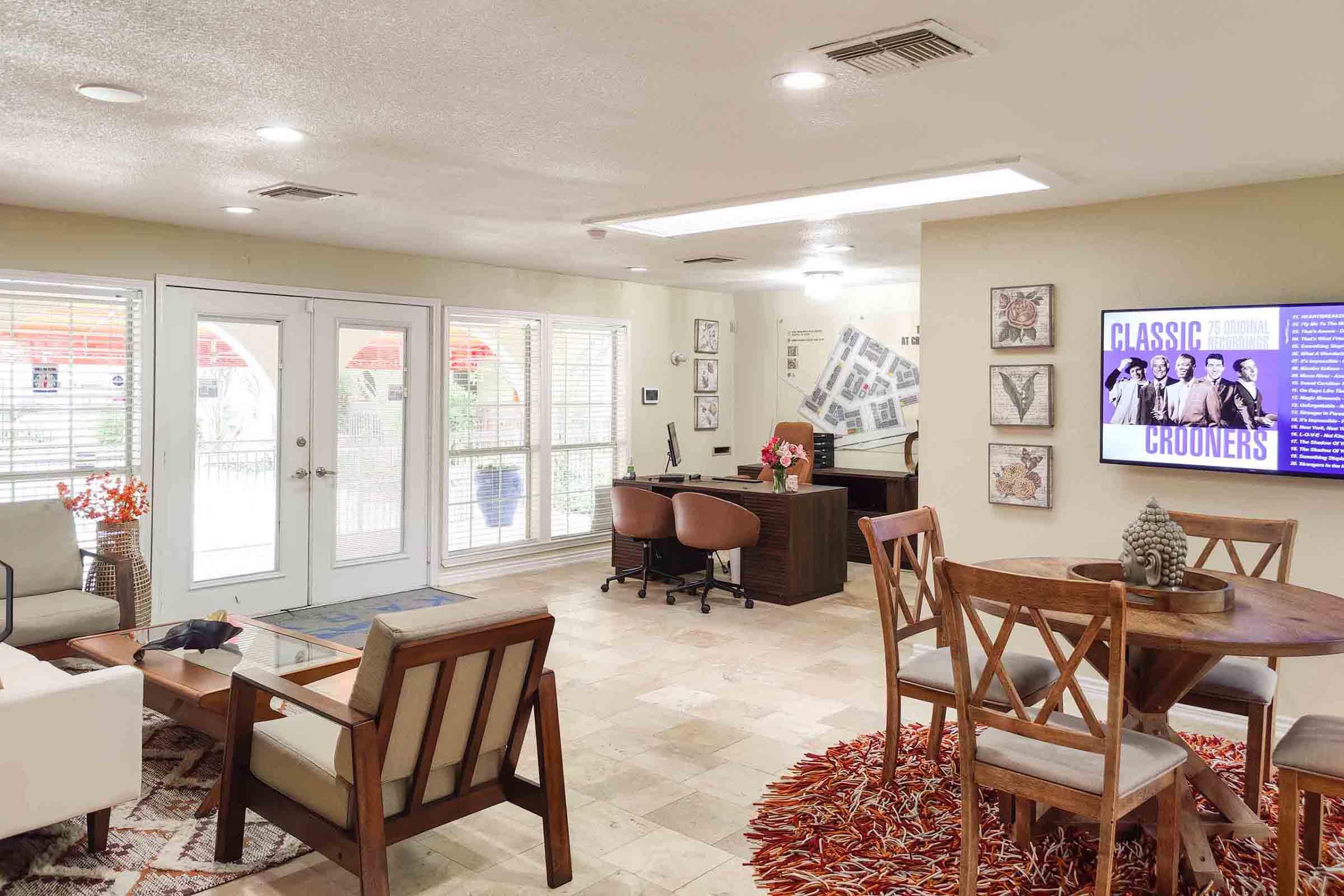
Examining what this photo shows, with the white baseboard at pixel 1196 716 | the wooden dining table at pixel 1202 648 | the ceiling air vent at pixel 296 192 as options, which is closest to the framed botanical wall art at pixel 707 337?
the ceiling air vent at pixel 296 192

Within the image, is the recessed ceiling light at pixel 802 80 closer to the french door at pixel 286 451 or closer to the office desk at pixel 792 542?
the office desk at pixel 792 542

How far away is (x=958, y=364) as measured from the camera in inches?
202

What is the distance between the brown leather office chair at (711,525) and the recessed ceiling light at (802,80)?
3766 millimetres

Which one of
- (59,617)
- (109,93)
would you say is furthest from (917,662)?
(59,617)

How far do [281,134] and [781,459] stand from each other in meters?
4.00

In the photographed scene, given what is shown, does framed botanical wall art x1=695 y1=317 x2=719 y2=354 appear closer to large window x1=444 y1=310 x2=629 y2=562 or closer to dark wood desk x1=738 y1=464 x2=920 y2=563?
large window x1=444 y1=310 x2=629 y2=562

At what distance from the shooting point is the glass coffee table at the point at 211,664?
332 cm

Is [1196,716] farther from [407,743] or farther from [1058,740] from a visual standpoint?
[407,743]

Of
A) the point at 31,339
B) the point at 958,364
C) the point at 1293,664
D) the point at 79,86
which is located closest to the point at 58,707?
the point at 79,86

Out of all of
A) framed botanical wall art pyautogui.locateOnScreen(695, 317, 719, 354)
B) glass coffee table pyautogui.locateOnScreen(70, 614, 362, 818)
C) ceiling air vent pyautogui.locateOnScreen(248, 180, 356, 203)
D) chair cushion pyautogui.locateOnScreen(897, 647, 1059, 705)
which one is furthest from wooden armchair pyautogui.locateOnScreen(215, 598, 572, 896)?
framed botanical wall art pyautogui.locateOnScreen(695, 317, 719, 354)

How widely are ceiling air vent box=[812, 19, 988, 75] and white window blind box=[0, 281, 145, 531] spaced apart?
4.55 metres

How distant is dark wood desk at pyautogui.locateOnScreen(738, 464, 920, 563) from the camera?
786cm

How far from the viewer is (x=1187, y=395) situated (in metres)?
4.32

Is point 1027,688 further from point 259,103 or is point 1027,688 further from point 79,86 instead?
point 79,86
